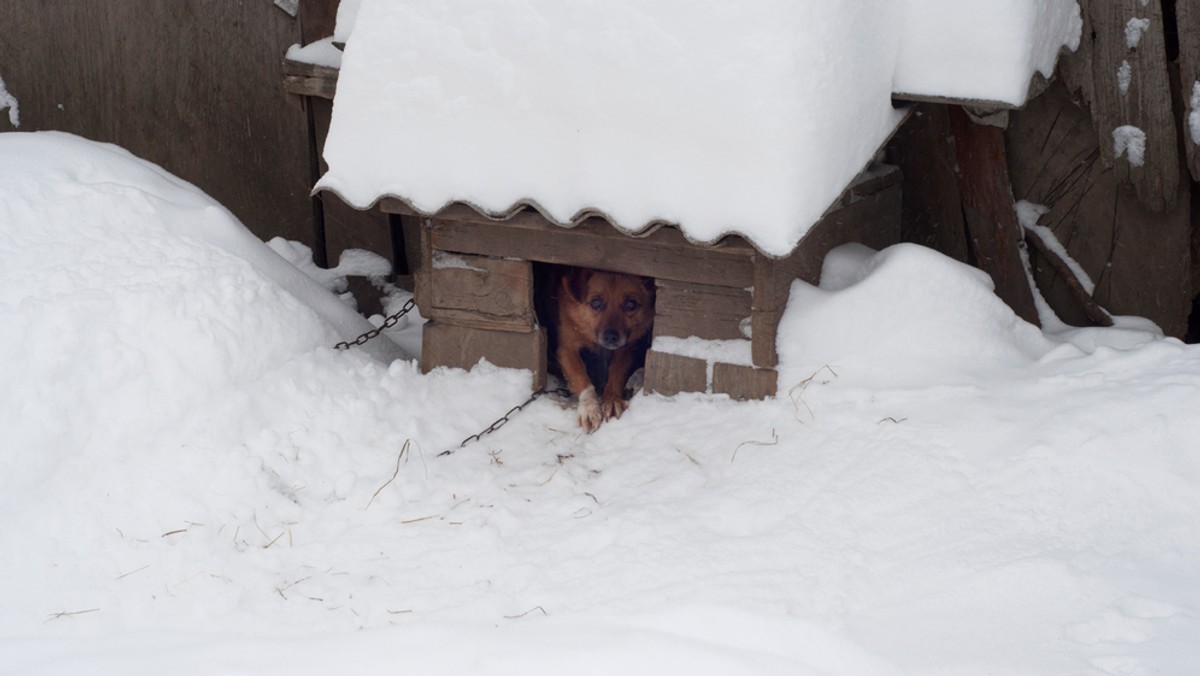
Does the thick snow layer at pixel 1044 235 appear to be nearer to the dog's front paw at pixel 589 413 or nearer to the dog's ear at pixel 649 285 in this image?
the dog's ear at pixel 649 285

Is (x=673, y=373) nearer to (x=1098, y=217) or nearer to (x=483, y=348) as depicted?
(x=483, y=348)

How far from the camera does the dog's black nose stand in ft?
16.6

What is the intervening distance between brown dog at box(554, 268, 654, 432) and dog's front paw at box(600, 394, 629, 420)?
143 millimetres

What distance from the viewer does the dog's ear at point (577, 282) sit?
5.18m

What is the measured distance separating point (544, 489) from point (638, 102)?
143 cm

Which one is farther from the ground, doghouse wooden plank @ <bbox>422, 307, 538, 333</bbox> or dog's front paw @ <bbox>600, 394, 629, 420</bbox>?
doghouse wooden plank @ <bbox>422, 307, 538, 333</bbox>

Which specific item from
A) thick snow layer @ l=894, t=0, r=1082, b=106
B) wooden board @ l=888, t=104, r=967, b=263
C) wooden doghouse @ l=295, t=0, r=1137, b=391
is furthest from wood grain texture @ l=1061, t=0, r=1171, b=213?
wooden board @ l=888, t=104, r=967, b=263

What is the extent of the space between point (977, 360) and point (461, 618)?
→ 2163 mm

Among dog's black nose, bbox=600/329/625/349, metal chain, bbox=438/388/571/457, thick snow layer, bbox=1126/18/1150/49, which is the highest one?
thick snow layer, bbox=1126/18/1150/49

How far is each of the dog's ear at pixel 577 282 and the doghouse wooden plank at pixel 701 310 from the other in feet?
2.32

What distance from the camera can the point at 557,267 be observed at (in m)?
5.42

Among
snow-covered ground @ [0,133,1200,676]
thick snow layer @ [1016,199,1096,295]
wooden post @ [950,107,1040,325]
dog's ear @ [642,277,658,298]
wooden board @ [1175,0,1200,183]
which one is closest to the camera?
snow-covered ground @ [0,133,1200,676]

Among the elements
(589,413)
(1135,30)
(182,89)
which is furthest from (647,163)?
(182,89)

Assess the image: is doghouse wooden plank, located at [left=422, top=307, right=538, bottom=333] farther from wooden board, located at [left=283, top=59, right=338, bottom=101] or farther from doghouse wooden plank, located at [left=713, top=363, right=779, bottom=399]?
wooden board, located at [left=283, top=59, right=338, bottom=101]
